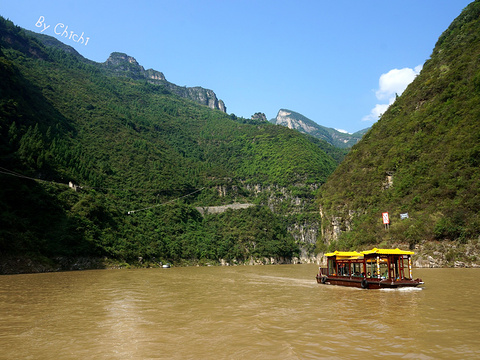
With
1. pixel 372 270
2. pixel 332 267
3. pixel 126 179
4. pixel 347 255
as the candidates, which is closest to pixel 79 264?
pixel 332 267

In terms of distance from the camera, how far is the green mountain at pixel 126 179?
166 feet

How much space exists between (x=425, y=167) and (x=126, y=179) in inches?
2942

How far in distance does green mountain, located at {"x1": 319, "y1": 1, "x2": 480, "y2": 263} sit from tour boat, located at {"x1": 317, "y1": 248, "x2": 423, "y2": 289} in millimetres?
19213

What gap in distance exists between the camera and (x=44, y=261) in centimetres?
4306

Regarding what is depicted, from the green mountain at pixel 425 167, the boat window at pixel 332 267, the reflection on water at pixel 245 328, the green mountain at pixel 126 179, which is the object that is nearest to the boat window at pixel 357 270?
the boat window at pixel 332 267

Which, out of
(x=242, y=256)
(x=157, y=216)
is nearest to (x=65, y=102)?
(x=157, y=216)

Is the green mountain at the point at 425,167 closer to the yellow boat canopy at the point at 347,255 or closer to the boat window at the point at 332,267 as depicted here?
the boat window at the point at 332,267

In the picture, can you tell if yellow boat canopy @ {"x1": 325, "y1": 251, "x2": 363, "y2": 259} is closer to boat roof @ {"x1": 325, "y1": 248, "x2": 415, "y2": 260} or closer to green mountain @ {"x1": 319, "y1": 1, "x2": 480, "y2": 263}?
boat roof @ {"x1": 325, "y1": 248, "x2": 415, "y2": 260}

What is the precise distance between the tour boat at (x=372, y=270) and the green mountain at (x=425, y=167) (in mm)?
19213

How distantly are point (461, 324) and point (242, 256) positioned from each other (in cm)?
7786

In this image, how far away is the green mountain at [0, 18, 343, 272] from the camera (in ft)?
166

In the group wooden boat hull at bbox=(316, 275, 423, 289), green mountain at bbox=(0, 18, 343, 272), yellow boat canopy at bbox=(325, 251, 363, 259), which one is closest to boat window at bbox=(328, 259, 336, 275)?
wooden boat hull at bbox=(316, 275, 423, 289)

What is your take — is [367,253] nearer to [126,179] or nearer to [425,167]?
[425,167]

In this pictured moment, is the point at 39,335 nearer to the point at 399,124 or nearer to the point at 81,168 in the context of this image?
the point at 399,124
